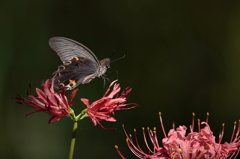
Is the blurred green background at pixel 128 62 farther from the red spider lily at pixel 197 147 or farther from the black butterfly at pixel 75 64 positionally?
the red spider lily at pixel 197 147

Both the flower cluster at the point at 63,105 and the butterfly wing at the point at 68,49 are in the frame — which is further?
the butterfly wing at the point at 68,49

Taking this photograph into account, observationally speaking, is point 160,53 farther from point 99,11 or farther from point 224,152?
point 224,152

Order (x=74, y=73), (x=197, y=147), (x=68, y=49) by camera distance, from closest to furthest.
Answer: (x=197, y=147)
(x=74, y=73)
(x=68, y=49)

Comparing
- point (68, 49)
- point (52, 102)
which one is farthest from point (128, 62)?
point (52, 102)

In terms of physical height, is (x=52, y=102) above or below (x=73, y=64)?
below

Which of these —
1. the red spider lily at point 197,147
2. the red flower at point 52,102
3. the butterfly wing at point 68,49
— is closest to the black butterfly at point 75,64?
the butterfly wing at point 68,49

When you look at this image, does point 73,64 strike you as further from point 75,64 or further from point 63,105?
point 63,105
